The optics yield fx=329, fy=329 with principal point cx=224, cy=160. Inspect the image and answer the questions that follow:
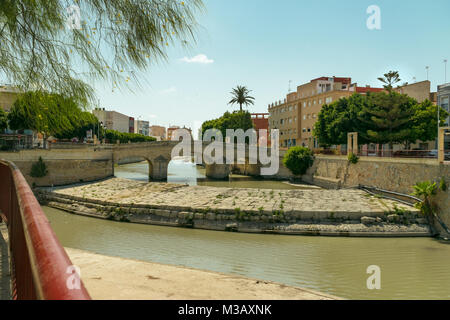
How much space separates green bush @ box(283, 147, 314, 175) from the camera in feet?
132

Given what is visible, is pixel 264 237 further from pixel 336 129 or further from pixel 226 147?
pixel 226 147

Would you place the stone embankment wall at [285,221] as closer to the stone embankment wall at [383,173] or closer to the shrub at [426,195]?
the shrub at [426,195]

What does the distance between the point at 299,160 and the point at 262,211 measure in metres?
21.4

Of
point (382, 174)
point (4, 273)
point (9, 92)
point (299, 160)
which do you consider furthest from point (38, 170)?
point (382, 174)

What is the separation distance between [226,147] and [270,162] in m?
6.46

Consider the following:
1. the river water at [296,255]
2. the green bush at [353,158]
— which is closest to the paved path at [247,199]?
the river water at [296,255]

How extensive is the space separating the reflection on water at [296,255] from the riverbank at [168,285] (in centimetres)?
412

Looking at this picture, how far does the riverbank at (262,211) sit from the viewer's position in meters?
18.8

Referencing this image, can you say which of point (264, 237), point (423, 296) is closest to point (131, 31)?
point (423, 296)

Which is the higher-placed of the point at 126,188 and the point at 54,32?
the point at 54,32

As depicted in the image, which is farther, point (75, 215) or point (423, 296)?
point (75, 215)

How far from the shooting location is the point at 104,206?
24188 millimetres

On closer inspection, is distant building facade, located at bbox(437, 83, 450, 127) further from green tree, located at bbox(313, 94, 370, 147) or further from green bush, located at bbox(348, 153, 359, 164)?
green bush, located at bbox(348, 153, 359, 164)

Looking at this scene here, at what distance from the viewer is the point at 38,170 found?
3353 cm
